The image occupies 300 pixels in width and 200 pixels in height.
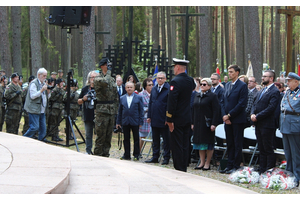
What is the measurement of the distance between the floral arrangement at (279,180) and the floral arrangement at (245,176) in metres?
0.24

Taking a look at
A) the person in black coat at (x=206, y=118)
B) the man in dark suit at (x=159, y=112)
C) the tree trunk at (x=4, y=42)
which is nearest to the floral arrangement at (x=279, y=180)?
the person in black coat at (x=206, y=118)

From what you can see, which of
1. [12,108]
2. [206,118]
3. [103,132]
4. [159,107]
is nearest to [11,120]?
[12,108]

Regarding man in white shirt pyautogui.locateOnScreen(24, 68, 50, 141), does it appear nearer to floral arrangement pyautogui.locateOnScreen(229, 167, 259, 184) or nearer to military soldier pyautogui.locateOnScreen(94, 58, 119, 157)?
military soldier pyautogui.locateOnScreen(94, 58, 119, 157)

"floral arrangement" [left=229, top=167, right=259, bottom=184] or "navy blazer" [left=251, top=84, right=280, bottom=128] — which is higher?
"navy blazer" [left=251, top=84, right=280, bottom=128]

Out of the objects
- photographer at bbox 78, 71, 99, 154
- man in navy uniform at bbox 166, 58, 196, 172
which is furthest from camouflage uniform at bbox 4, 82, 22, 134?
man in navy uniform at bbox 166, 58, 196, 172

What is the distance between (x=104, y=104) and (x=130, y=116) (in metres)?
0.89

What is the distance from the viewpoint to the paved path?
3.70 m

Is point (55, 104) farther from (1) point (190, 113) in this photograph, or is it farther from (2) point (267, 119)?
(2) point (267, 119)

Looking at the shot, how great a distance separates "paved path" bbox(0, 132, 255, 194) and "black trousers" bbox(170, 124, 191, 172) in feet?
1.19

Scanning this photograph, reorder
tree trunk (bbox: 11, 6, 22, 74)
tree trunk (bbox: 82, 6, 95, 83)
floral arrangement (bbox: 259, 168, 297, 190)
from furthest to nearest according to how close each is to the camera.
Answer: tree trunk (bbox: 11, 6, 22, 74) → tree trunk (bbox: 82, 6, 95, 83) → floral arrangement (bbox: 259, 168, 297, 190)

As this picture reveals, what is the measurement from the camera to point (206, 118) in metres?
7.89

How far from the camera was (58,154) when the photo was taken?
5328mm

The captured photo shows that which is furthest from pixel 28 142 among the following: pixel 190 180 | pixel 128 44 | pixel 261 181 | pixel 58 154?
pixel 128 44

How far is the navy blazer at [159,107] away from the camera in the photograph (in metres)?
8.22
